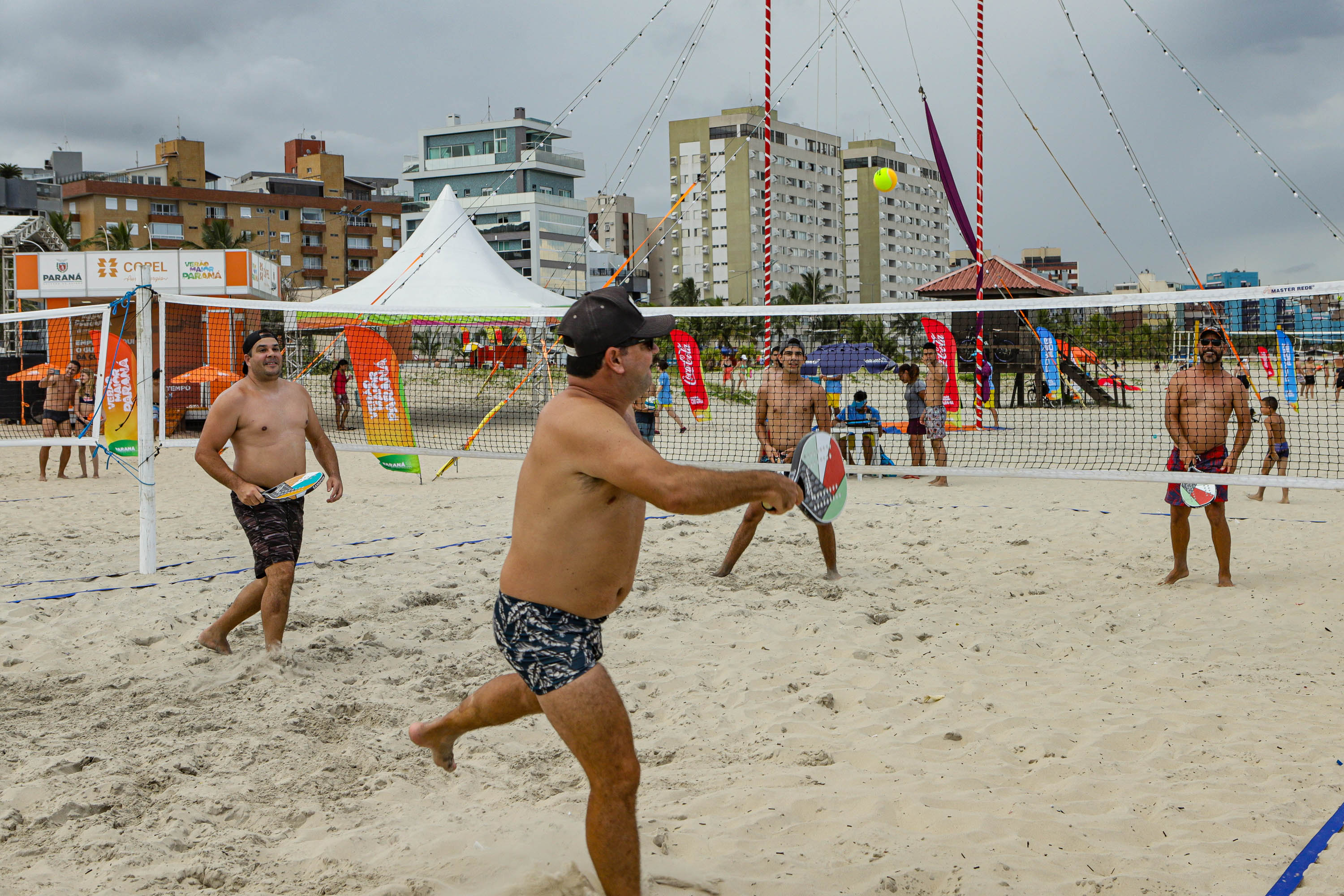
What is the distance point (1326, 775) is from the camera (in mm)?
3701

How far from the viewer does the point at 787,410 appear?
744cm

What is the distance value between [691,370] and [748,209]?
8393cm

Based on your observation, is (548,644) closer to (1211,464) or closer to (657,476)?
(657,476)

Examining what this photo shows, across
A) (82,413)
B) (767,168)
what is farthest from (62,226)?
(767,168)

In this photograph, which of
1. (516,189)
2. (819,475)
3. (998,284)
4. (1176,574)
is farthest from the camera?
(516,189)

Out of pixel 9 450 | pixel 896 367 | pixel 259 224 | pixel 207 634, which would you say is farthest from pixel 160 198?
pixel 207 634

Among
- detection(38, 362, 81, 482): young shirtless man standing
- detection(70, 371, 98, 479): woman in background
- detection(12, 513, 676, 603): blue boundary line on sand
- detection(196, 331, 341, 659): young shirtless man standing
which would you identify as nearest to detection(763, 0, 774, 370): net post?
detection(12, 513, 676, 603): blue boundary line on sand

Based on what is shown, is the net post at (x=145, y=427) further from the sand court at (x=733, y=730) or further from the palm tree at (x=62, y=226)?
the palm tree at (x=62, y=226)

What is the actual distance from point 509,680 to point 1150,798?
7.58 feet

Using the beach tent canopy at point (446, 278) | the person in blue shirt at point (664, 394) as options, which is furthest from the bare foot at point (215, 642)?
the beach tent canopy at point (446, 278)

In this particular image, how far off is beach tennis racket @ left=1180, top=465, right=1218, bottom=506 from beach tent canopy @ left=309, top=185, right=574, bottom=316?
12376 mm

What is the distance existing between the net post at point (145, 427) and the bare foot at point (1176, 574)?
22.8 feet

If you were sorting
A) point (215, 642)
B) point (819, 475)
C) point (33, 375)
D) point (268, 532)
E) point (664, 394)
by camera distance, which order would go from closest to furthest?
point (819, 475)
point (268, 532)
point (215, 642)
point (664, 394)
point (33, 375)

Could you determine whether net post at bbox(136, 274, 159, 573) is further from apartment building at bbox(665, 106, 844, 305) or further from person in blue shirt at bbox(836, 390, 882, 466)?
apartment building at bbox(665, 106, 844, 305)
